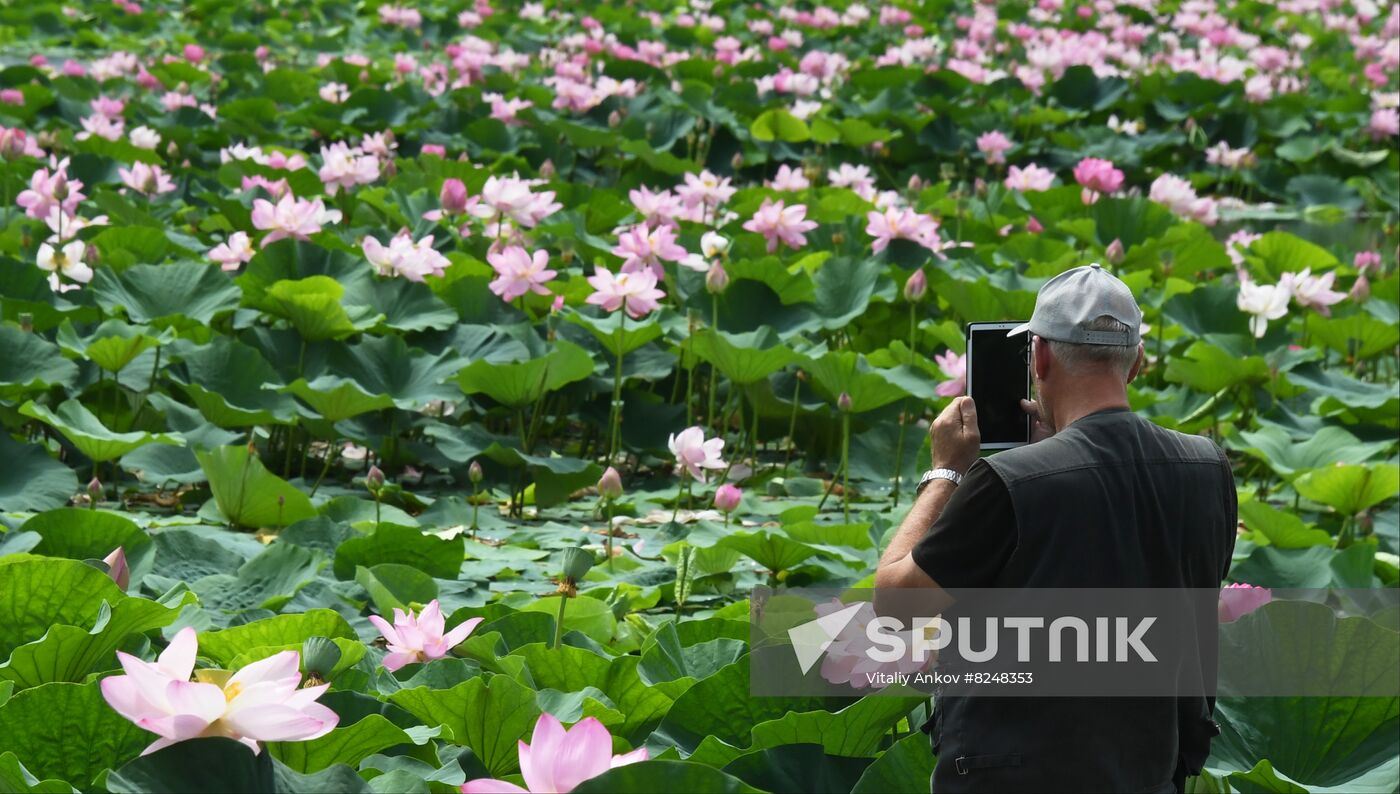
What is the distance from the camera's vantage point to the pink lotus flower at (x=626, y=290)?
3242mm

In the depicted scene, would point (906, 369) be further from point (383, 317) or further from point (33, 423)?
point (33, 423)

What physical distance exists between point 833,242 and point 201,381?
5.94 ft

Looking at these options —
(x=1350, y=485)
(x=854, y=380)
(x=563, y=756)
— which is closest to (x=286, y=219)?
(x=854, y=380)

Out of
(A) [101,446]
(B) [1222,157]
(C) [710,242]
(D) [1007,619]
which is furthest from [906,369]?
(B) [1222,157]

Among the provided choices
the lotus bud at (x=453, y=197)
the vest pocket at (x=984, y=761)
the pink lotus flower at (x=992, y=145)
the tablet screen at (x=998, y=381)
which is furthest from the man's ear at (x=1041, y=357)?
the pink lotus flower at (x=992, y=145)

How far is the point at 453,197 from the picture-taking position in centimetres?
396

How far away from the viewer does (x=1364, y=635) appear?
1843 mm

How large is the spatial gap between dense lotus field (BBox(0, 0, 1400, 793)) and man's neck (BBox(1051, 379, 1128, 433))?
1.17 ft

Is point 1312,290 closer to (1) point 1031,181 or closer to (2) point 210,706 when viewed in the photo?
(1) point 1031,181

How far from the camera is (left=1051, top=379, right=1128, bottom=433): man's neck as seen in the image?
1.46 meters

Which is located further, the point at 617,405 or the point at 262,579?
the point at 617,405

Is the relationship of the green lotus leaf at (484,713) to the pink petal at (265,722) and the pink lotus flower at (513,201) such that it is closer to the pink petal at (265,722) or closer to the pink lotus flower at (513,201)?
the pink petal at (265,722)

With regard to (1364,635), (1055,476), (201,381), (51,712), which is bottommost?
(201,381)

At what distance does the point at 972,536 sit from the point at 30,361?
2251mm
